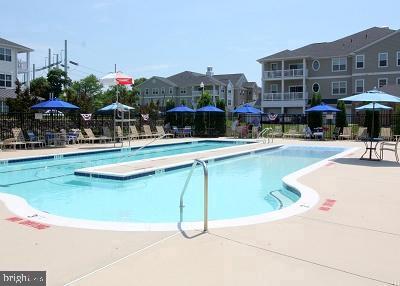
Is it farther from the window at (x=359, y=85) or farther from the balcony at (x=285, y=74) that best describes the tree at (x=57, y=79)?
the window at (x=359, y=85)

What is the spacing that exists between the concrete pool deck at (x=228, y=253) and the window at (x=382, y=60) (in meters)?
37.3

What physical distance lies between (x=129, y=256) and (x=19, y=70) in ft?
138

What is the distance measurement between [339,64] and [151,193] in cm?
3846

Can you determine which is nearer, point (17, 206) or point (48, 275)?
point (48, 275)

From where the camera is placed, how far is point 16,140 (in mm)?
16922

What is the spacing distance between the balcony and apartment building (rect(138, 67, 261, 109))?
13.6m

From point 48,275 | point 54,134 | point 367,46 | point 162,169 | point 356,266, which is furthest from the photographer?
point 367,46

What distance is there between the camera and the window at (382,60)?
3856cm

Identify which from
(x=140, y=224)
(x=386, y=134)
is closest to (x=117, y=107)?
(x=140, y=224)

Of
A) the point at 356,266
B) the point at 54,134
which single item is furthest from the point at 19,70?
the point at 356,266

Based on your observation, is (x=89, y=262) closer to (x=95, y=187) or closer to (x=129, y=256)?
(x=129, y=256)

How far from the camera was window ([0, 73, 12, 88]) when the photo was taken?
37494 millimetres

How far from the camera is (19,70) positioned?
40.7 metres

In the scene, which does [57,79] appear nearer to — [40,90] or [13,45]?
[13,45]
